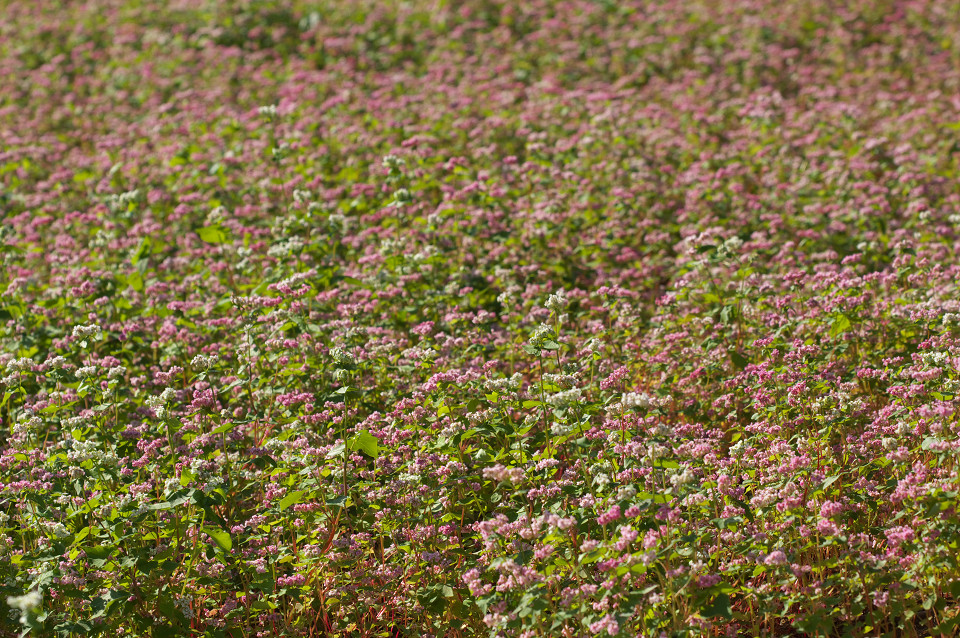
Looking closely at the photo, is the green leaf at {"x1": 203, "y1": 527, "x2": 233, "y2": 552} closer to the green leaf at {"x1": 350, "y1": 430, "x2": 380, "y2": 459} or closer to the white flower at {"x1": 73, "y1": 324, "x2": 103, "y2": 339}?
the green leaf at {"x1": 350, "y1": 430, "x2": 380, "y2": 459}

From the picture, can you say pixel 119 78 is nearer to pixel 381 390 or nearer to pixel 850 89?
pixel 381 390

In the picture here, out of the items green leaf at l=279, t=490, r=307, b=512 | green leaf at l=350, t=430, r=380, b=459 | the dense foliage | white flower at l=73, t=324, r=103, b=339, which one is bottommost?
the dense foliage

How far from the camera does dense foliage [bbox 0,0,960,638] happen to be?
454 centimetres

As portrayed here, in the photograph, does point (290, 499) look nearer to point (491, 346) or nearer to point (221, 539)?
point (221, 539)

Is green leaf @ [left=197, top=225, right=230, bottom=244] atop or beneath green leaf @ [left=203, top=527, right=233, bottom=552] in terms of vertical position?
atop

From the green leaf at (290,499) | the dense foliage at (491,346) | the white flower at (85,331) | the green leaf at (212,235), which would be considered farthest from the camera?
the green leaf at (212,235)

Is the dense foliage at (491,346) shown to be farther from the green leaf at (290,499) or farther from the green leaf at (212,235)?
the green leaf at (212,235)

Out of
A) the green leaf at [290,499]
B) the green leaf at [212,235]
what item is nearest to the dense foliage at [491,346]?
the green leaf at [290,499]

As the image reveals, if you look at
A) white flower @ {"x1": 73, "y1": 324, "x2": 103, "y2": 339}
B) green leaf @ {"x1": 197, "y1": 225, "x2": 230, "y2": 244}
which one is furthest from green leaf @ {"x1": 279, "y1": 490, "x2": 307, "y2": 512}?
green leaf @ {"x1": 197, "y1": 225, "x2": 230, "y2": 244}

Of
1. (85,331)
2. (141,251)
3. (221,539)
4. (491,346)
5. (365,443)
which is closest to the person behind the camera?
(221,539)

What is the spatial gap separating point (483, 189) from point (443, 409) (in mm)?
3622

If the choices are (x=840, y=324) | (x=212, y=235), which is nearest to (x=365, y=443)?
(x=840, y=324)

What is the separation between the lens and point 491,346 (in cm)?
696

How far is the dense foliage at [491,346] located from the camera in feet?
14.9
